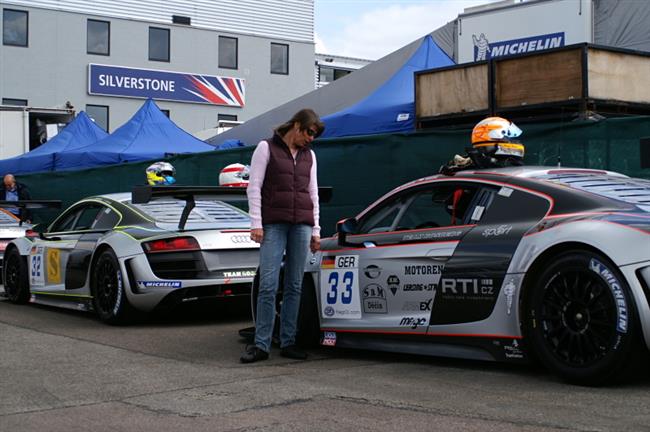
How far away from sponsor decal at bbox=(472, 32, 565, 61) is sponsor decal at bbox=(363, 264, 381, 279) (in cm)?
1026

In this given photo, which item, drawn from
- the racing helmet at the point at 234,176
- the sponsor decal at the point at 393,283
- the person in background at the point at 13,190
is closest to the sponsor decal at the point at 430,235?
the sponsor decal at the point at 393,283

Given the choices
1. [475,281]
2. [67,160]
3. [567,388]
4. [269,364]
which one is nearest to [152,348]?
[269,364]

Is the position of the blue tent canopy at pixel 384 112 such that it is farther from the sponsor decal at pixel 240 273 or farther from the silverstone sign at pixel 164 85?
the silverstone sign at pixel 164 85

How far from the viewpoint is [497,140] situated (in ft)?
22.8

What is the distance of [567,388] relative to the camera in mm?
5020

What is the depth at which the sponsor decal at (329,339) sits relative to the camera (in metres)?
6.67

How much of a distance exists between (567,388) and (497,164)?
6.66 feet

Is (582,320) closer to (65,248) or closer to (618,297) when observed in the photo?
(618,297)

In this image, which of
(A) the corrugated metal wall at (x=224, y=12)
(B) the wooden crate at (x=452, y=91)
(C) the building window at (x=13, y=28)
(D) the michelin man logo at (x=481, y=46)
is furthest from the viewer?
(A) the corrugated metal wall at (x=224, y=12)

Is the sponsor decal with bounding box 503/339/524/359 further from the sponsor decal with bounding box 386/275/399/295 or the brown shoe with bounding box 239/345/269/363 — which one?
the brown shoe with bounding box 239/345/269/363

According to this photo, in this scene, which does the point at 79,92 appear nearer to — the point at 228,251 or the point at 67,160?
the point at 67,160

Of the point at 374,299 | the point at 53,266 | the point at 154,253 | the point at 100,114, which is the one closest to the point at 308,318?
the point at 374,299

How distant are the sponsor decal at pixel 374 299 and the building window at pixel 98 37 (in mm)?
34194

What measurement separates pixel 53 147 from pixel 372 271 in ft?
51.0
